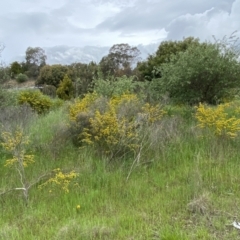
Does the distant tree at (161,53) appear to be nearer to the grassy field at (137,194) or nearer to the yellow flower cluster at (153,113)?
the yellow flower cluster at (153,113)

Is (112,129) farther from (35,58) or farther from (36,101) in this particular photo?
(35,58)

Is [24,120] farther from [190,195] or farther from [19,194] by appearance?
[190,195]

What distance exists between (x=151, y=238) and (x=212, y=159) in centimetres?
254

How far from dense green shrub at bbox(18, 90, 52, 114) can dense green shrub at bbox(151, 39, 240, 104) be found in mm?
6184

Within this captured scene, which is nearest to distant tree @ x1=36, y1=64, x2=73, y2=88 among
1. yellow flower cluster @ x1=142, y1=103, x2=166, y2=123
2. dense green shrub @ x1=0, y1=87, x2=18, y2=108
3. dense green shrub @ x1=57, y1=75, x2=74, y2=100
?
dense green shrub @ x1=57, y1=75, x2=74, y2=100

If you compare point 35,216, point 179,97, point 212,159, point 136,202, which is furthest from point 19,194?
point 179,97

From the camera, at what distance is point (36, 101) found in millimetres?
12945

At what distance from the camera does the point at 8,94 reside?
354 inches

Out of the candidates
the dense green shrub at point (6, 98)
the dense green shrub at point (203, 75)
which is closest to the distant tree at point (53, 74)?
the dense green shrub at point (6, 98)

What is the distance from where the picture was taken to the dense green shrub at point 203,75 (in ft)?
27.2

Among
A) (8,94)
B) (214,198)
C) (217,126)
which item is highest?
(8,94)

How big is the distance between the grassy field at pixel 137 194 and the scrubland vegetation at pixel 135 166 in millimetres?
15

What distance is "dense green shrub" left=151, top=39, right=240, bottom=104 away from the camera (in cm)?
830

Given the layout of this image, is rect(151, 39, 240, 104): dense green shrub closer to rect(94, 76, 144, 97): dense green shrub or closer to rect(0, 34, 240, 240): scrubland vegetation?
rect(0, 34, 240, 240): scrubland vegetation
